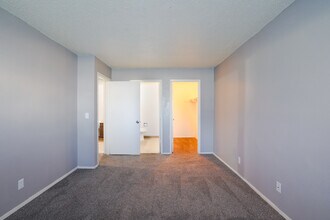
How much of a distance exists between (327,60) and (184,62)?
285 centimetres

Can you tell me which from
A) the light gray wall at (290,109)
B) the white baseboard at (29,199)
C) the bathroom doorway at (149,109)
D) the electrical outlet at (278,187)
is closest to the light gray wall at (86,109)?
the white baseboard at (29,199)

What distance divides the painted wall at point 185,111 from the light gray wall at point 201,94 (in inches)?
97.1

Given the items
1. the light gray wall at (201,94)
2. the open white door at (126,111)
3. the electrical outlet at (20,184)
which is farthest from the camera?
the light gray wall at (201,94)

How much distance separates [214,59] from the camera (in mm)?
3826

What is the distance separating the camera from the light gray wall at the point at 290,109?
1.48 meters

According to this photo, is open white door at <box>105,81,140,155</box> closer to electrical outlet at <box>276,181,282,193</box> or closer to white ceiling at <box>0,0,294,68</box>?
white ceiling at <box>0,0,294,68</box>

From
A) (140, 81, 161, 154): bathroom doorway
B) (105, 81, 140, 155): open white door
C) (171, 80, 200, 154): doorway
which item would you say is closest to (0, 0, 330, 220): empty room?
(105, 81, 140, 155): open white door

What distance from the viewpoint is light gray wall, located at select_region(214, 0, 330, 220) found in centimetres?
148

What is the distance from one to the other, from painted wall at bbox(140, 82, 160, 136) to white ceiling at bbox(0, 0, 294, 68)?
3.84 meters

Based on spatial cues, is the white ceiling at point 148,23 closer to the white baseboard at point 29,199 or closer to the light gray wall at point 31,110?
the light gray wall at point 31,110

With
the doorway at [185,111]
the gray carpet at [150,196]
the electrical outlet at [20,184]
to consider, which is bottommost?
the gray carpet at [150,196]

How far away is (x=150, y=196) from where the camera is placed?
243 centimetres

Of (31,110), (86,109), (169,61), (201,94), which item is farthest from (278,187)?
(86,109)

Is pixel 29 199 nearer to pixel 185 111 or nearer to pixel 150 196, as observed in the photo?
pixel 150 196
